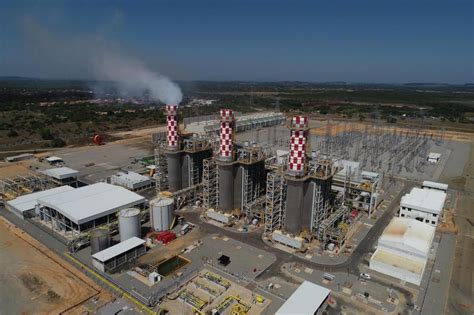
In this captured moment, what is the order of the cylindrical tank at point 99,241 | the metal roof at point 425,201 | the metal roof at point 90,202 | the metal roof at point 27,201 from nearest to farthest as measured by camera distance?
the cylindrical tank at point 99,241
the metal roof at point 90,202
the metal roof at point 425,201
the metal roof at point 27,201

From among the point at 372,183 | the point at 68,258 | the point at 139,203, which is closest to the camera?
the point at 68,258

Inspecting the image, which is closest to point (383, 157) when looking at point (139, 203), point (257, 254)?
point (257, 254)

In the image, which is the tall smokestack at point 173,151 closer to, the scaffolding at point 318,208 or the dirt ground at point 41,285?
the dirt ground at point 41,285

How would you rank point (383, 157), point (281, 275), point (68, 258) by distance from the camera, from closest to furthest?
point (281, 275) < point (68, 258) < point (383, 157)

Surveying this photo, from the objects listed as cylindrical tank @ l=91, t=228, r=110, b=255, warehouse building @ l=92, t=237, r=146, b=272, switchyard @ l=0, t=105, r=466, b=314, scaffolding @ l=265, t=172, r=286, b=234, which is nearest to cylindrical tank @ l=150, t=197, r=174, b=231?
switchyard @ l=0, t=105, r=466, b=314

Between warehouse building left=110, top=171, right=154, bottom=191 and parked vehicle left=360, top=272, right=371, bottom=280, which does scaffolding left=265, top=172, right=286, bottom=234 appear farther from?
warehouse building left=110, top=171, right=154, bottom=191

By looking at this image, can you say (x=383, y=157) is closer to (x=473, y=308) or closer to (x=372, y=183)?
(x=372, y=183)

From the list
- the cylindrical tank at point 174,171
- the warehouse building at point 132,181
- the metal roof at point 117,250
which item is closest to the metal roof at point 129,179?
the warehouse building at point 132,181
